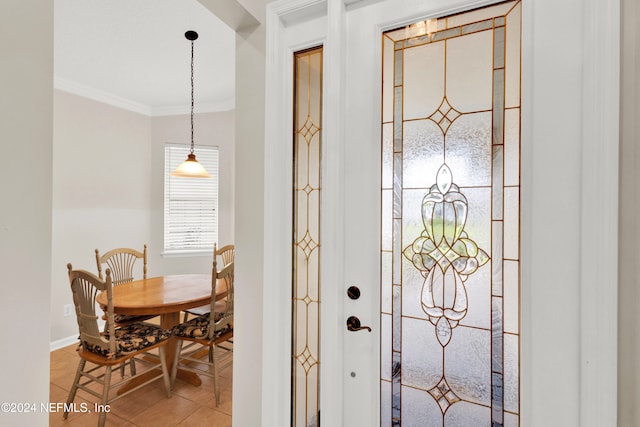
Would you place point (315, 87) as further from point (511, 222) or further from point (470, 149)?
point (511, 222)

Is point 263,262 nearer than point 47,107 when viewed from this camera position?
No

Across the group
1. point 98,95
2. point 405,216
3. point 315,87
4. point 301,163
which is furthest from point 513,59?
point 98,95

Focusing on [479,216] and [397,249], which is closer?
[479,216]

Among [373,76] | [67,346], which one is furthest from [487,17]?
[67,346]

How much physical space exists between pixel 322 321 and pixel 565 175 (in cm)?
101

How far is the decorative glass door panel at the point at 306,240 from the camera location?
4.65ft

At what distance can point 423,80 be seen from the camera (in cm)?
121

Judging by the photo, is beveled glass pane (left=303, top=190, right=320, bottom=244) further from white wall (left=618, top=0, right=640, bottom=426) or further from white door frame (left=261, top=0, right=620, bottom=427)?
white wall (left=618, top=0, right=640, bottom=426)

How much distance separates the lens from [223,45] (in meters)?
2.83

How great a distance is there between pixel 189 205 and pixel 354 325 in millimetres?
3748

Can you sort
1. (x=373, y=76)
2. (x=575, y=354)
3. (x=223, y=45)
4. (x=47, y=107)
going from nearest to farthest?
(x=47, y=107), (x=575, y=354), (x=373, y=76), (x=223, y=45)

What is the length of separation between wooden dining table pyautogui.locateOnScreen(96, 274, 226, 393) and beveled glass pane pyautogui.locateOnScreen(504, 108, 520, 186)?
231cm

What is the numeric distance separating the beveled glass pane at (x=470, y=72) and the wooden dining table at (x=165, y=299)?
2289 mm

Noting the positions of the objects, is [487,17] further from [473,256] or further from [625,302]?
[625,302]
